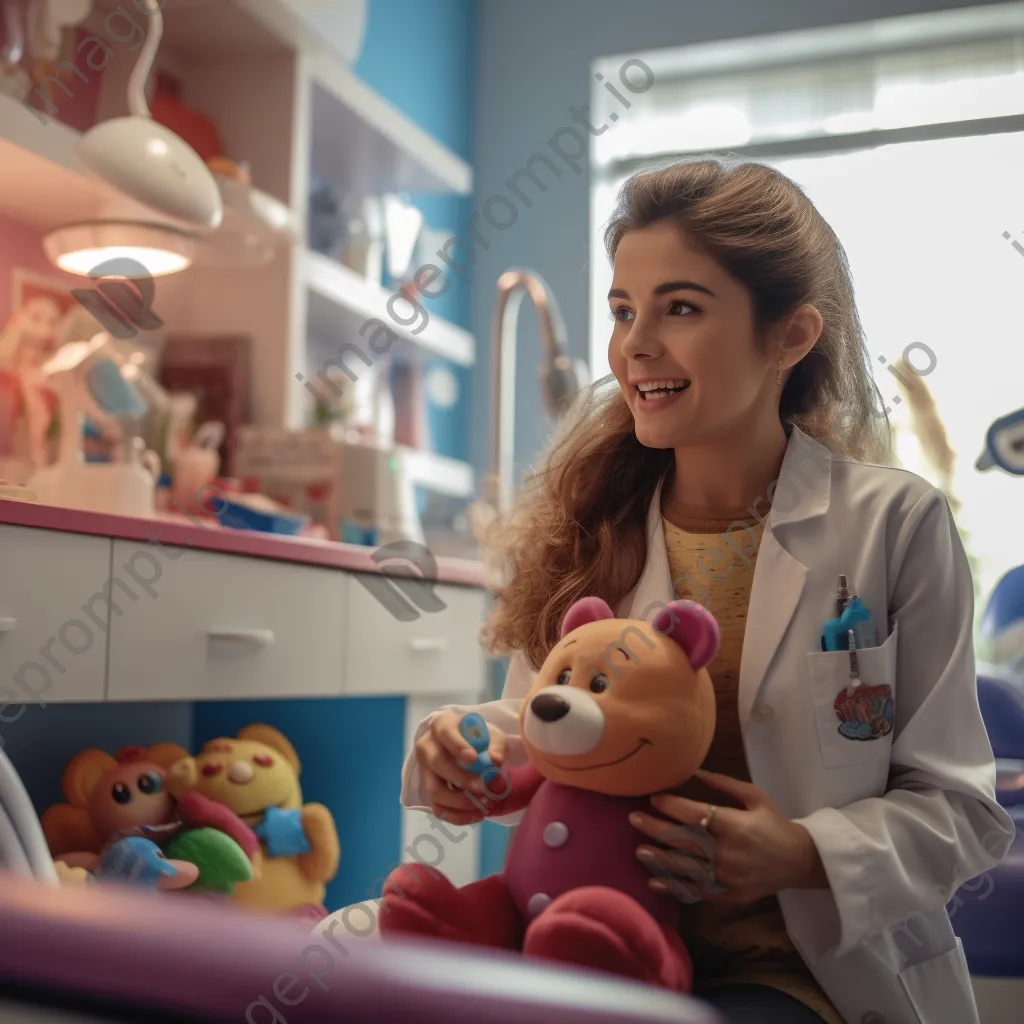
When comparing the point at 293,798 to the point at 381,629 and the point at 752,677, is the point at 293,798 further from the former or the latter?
Result: the point at 752,677

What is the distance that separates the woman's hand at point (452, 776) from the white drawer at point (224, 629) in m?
0.62

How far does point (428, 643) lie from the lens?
2.21 m

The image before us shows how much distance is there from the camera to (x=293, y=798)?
5.81 feet

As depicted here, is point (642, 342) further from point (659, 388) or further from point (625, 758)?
point (625, 758)

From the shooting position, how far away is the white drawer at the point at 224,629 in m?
1.48

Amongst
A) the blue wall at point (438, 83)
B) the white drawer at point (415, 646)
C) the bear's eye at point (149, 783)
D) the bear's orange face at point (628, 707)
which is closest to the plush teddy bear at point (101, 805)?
the bear's eye at point (149, 783)

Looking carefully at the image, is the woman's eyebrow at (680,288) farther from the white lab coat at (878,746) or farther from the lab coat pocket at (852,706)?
the lab coat pocket at (852,706)

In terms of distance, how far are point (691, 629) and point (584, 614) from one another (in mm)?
111

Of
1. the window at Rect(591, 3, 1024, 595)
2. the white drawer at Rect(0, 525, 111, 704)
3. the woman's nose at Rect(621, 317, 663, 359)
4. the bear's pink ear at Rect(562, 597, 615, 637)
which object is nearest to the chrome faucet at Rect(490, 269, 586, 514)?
the window at Rect(591, 3, 1024, 595)

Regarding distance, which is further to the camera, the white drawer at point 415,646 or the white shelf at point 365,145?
the white shelf at point 365,145

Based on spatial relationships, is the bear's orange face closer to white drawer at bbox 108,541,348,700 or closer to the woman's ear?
the woman's ear

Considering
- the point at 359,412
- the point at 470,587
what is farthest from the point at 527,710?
the point at 359,412

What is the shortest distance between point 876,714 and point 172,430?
1628mm

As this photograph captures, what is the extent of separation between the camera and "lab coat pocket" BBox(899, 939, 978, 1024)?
0.96 metres
